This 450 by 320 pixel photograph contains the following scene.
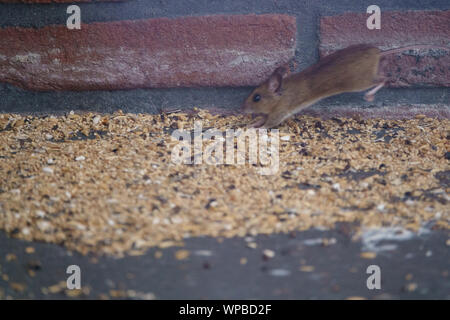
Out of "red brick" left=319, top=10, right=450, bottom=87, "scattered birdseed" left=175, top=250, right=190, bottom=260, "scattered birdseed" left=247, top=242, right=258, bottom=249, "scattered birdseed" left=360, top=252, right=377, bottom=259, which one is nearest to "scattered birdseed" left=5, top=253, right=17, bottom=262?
"scattered birdseed" left=175, top=250, right=190, bottom=260

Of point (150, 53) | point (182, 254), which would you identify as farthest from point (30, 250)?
point (150, 53)

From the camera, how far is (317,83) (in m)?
1.49

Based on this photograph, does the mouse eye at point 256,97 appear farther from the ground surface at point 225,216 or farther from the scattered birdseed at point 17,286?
the scattered birdseed at point 17,286

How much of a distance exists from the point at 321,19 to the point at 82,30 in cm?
86

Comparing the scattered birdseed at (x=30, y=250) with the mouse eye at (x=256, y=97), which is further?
the mouse eye at (x=256, y=97)

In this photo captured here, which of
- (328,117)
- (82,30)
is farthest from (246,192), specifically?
(82,30)

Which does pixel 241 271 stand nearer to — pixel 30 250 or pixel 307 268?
pixel 307 268

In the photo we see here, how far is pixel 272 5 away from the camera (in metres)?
1.54

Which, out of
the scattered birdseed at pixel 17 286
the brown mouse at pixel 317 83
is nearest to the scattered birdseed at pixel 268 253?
the scattered birdseed at pixel 17 286

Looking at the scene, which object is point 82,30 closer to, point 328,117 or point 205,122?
point 205,122

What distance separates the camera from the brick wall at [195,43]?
1.54 meters

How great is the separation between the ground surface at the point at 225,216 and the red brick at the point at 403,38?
0.23 m

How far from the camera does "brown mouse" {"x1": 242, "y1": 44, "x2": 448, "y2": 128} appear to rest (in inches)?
57.7
